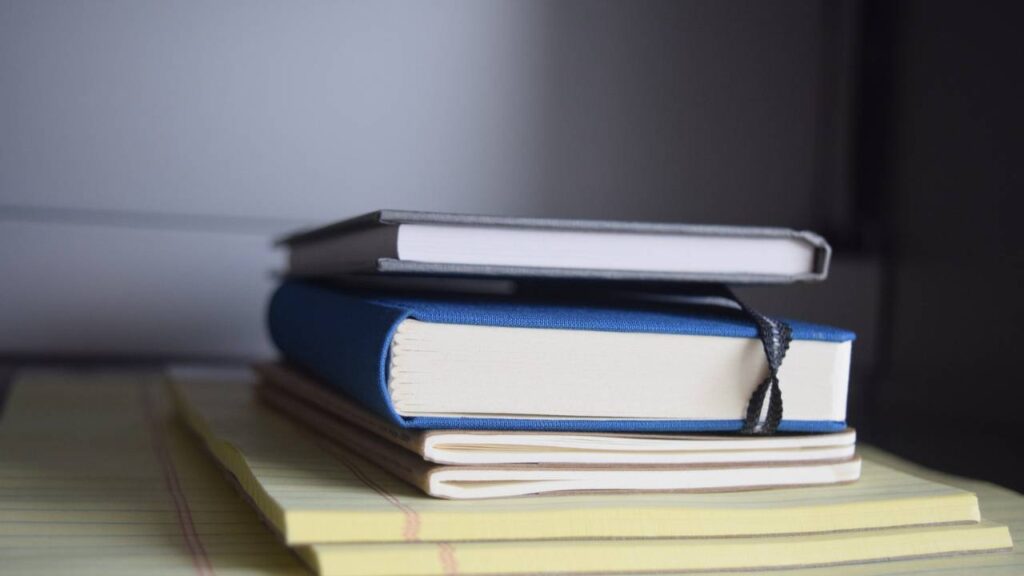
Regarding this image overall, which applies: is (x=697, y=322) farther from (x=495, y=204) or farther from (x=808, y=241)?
(x=495, y=204)

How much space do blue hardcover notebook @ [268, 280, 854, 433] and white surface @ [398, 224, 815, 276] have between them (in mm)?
24

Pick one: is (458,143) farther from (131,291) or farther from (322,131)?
(131,291)

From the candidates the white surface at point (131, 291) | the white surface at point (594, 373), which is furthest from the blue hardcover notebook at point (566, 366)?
the white surface at point (131, 291)

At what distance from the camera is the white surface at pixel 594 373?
17.0 inches

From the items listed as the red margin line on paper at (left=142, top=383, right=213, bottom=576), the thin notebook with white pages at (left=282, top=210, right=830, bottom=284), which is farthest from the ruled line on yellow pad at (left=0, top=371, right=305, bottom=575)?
the thin notebook with white pages at (left=282, top=210, right=830, bottom=284)

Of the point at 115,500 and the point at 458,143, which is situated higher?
the point at 458,143

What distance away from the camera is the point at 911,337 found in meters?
0.80

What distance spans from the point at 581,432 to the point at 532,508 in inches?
2.2

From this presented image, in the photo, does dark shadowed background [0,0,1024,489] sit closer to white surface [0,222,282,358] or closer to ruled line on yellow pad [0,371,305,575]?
white surface [0,222,282,358]

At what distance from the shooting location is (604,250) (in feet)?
1.57

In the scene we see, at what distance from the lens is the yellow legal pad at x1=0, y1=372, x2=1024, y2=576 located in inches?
15.4

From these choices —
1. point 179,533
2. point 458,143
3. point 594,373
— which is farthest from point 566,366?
point 458,143

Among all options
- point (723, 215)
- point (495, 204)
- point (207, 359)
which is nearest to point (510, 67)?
point (495, 204)

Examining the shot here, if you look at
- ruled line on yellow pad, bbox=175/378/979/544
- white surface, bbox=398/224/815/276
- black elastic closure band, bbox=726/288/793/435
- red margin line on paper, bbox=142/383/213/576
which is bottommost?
red margin line on paper, bbox=142/383/213/576
